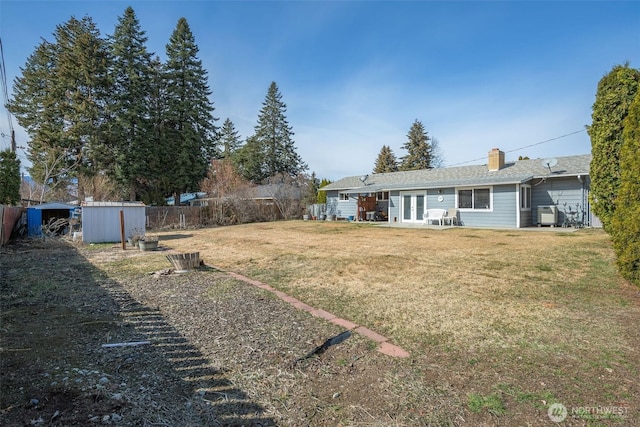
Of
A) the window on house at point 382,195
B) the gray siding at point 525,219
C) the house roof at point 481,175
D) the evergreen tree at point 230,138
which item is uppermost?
the evergreen tree at point 230,138

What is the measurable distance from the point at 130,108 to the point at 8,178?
1332 cm

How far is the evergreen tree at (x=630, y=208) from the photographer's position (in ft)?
14.9

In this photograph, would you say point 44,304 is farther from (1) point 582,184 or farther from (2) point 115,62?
(2) point 115,62

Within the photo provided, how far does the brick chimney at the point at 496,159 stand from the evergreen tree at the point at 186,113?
22.1 meters

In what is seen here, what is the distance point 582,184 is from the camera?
48.0 ft

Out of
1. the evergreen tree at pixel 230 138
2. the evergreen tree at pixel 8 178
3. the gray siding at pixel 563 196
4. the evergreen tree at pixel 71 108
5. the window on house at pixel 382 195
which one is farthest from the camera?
the evergreen tree at pixel 230 138

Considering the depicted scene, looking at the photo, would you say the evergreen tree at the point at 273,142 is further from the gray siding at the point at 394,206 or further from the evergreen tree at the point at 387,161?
the gray siding at the point at 394,206

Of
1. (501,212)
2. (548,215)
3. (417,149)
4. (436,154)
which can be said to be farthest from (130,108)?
(436,154)

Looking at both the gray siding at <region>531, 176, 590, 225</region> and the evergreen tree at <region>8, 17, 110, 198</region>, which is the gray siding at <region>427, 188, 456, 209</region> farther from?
the evergreen tree at <region>8, 17, 110, 198</region>

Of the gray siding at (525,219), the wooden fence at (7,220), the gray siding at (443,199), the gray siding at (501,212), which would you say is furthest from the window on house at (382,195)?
the wooden fence at (7,220)

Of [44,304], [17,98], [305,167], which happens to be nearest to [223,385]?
[44,304]

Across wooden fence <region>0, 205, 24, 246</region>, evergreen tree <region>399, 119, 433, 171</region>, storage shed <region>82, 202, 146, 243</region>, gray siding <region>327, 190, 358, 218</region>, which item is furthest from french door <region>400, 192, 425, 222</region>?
evergreen tree <region>399, 119, 433, 171</region>

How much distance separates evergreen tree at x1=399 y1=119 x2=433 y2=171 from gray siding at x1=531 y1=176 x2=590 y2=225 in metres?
26.2

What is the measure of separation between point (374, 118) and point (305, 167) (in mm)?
24246
